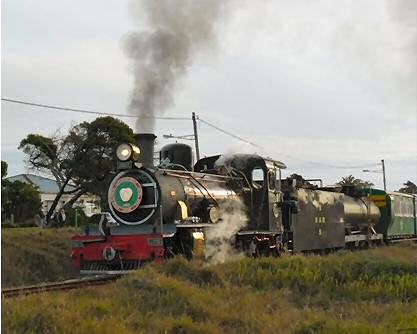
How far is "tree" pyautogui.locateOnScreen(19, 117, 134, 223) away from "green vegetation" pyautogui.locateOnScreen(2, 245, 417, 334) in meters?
23.9

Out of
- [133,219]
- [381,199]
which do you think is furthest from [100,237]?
[381,199]

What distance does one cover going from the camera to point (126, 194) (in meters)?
13.0

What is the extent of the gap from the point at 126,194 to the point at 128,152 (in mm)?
891

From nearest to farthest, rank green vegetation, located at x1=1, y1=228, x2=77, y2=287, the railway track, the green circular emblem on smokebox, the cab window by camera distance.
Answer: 1. the railway track
2. the green circular emblem on smokebox
3. the cab window
4. green vegetation, located at x1=1, y1=228, x2=77, y2=287

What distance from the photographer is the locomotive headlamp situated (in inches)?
514

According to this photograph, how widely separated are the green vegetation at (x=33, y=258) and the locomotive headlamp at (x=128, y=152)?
4936 millimetres

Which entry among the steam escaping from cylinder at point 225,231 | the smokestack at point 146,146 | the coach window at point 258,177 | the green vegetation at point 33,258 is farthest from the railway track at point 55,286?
the coach window at point 258,177

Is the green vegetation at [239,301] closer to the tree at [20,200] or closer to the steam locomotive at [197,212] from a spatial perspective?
the steam locomotive at [197,212]

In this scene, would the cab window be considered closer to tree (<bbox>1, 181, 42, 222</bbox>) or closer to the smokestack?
the smokestack

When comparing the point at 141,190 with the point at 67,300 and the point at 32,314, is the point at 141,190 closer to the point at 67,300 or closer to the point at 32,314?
the point at 67,300

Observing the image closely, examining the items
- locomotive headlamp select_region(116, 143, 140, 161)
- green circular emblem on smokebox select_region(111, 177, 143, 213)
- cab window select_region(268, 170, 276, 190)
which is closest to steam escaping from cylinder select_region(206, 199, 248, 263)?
cab window select_region(268, 170, 276, 190)

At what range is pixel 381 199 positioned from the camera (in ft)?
92.9

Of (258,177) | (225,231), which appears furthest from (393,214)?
(225,231)

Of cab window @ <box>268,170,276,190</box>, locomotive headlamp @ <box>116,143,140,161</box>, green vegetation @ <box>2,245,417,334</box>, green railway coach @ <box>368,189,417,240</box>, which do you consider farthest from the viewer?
green railway coach @ <box>368,189,417,240</box>
